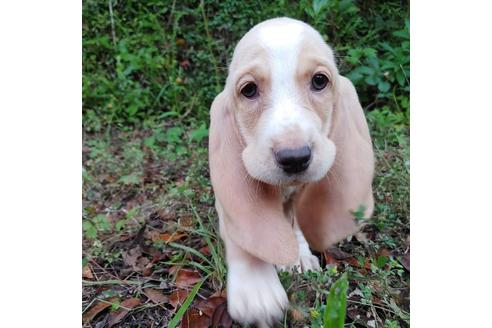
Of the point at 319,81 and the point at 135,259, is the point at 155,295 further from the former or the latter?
the point at 319,81

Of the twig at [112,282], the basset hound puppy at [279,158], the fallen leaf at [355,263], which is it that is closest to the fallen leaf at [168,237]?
the twig at [112,282]

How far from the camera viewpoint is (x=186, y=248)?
5.45 ft

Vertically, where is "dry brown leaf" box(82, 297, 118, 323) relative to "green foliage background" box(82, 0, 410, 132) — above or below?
below

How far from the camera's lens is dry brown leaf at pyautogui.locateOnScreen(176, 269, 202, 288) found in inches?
62.0

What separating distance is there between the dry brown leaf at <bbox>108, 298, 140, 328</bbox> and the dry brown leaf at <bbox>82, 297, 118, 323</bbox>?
0.04 m

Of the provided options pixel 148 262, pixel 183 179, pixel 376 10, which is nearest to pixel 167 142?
pixel 183 179

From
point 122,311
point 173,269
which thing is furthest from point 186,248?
point 122,311

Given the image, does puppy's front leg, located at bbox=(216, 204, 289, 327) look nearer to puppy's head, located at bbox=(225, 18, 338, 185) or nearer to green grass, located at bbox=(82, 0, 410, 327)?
green grass, located at bbox=(82, 0, 410, 327)

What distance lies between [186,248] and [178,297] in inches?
7.7

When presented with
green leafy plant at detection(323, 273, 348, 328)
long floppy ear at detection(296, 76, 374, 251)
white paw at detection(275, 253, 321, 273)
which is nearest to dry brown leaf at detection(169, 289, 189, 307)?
white paw at detection(275, 253, 321, 273)

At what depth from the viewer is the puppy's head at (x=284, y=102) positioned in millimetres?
1167

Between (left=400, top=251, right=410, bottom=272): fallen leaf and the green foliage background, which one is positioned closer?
(left=400, top=251, right=410, bottom=272): fallen leaf

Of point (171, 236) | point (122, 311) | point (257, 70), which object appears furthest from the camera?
point (171, 236)
